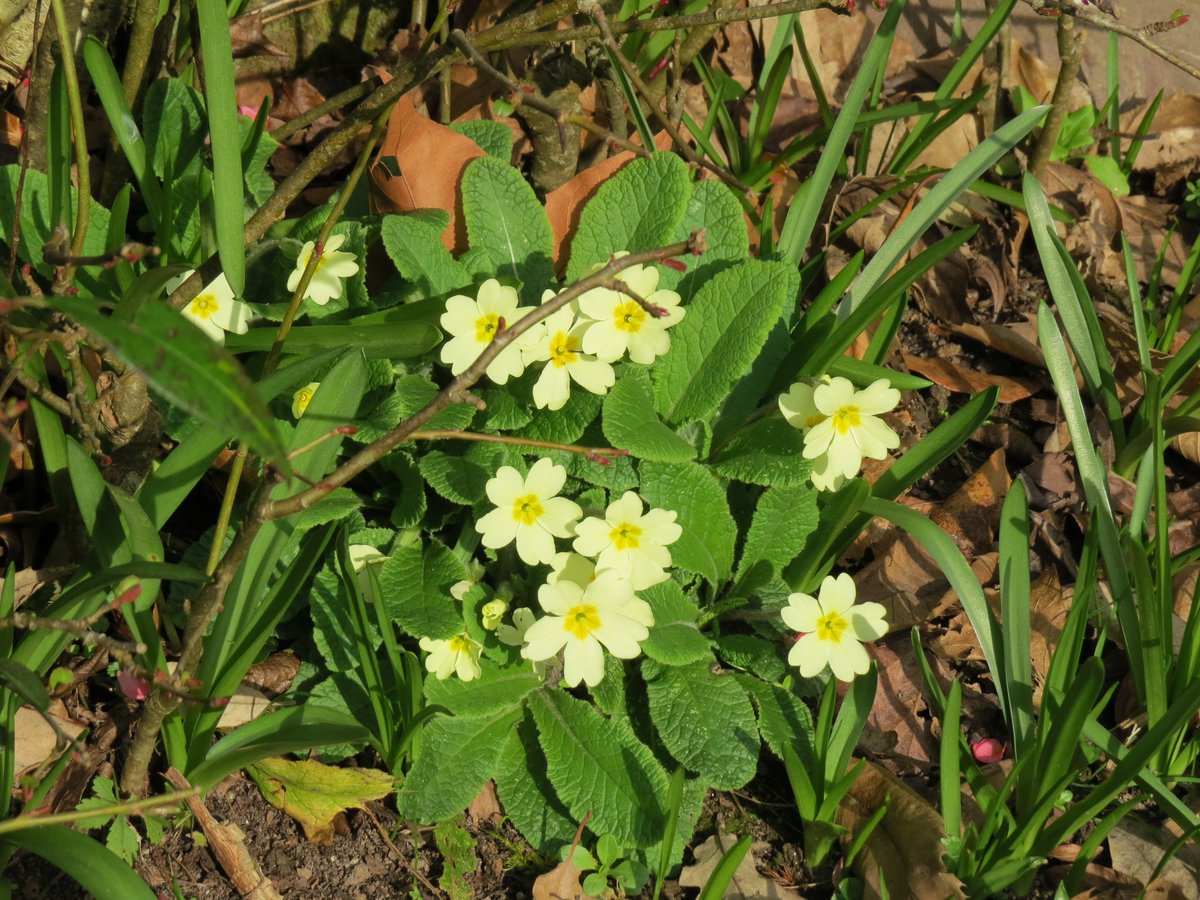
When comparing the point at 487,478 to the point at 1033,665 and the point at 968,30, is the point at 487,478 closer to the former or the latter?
the point at 1033,665

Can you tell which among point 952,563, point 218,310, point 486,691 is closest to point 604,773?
point 486,691

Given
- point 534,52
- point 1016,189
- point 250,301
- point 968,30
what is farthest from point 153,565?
point 968,30

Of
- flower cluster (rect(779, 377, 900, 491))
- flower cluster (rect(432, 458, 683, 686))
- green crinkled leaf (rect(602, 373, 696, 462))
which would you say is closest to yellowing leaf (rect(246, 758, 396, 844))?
flower cluster (rect(432, 458, 683, 686))

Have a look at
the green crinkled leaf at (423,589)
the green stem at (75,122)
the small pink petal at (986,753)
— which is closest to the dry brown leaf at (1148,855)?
the small pink petal at (986,753)

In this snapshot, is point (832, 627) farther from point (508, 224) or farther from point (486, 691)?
point (508, 224)

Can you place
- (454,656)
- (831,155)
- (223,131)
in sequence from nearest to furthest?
(223,131) < (454,656) < (831,155)
